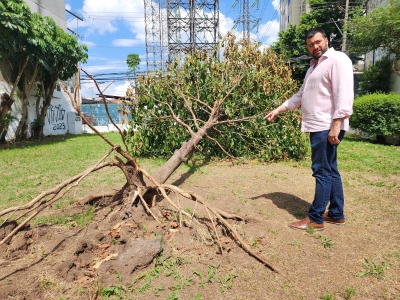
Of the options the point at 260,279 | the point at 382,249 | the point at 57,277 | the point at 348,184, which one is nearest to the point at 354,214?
the point at 382,249

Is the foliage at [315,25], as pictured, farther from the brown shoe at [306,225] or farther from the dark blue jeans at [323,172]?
the brown shoe at [306,225]

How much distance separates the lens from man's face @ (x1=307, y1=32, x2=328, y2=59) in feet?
8.98

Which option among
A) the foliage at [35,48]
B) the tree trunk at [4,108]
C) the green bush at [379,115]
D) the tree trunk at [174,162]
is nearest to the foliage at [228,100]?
the tree trunk at [174,162]

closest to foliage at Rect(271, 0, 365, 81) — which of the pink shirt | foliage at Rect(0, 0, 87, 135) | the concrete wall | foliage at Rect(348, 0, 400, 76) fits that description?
foliage at Rect(348, 0, 400, 76)

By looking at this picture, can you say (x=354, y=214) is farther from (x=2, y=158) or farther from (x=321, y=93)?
(x=2, y=158)

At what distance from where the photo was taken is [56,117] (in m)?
16.7

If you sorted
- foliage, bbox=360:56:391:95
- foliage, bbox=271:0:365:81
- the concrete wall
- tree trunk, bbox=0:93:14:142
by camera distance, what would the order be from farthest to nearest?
foliage, bbox=271:0:365:81 → the concrete wall → foliage, bbox=360:56:391:95 → tree trunk, bbox=0:93:14:142

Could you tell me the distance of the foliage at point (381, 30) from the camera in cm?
1014

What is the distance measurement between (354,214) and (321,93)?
1.50 metres

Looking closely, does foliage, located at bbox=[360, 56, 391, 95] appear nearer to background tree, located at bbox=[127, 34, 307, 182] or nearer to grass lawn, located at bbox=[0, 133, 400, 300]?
background tree, located at bbox=[127, 34, 307, 182]

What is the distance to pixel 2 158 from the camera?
25.1ft

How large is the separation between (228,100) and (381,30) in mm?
7898

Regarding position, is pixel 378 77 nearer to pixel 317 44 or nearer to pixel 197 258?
pixel 317 44

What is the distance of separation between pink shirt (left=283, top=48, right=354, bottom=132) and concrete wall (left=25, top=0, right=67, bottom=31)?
16209 mm
